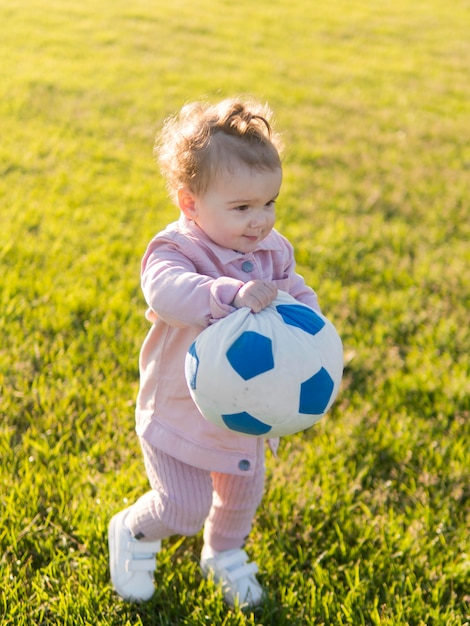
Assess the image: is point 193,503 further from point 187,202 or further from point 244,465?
point 187,202

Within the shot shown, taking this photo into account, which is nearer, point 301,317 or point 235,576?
point 301,317

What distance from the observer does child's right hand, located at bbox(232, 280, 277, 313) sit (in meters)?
1.87

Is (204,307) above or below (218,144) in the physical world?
below

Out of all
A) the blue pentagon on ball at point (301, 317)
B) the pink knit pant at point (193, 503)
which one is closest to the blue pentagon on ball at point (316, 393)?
the blue pentagon on ball at point (301, 317)

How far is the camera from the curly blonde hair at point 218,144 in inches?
78.5

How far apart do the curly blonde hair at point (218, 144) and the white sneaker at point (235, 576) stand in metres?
1.24

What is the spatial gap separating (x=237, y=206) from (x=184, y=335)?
0.41 meters

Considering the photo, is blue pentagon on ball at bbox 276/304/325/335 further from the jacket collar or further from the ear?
the ear

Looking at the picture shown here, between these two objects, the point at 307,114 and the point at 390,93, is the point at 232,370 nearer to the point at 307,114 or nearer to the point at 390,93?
the point at 307,114

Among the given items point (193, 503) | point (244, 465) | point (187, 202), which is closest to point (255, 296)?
point (187, 202)

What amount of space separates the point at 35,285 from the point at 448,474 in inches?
90.8

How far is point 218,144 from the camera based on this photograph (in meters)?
2.00

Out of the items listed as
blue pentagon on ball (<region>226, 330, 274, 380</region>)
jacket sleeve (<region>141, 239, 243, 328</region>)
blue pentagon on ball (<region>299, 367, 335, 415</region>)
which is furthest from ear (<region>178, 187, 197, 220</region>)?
blue pentagon on ball (<region>299, 367, 335, 415</region>)

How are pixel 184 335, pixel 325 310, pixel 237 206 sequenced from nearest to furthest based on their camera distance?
1. pixel 237 206
2. pixel 184 335
3. pixel 325 310
